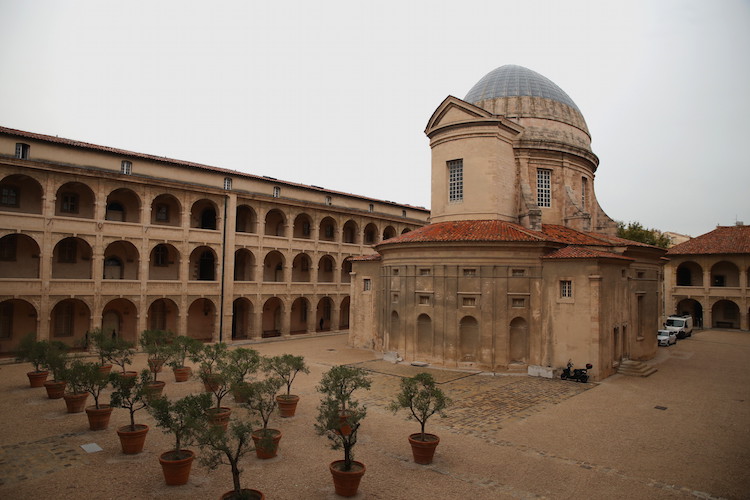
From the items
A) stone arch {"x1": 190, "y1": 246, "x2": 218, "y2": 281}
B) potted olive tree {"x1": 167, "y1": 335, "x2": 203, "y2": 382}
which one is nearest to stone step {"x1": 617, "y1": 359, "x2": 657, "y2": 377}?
potted olive tree {"x1": 167, "y1": 335, "x2": 203, "y2": 382}

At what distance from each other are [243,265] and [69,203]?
1397cm

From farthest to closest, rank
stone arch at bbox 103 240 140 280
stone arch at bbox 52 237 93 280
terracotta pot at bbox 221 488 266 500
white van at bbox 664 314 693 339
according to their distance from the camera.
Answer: white van at bbox 664 314 693 339 < stone arch at bbox 103 240 140 280 < stone arch at bbox 52 237 93 280 < terracotta pot at bbox 221 488 266 500

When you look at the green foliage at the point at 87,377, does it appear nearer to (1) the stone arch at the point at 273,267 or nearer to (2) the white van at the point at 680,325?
(1) the stone arch at the point at 273,267

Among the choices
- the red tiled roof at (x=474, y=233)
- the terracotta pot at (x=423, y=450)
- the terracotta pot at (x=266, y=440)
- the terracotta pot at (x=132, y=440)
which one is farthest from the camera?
the red tiled roof at (x=474, y=233)

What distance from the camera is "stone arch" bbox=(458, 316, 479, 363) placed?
2672 centimetres

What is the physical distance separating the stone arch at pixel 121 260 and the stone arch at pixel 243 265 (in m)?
8.20

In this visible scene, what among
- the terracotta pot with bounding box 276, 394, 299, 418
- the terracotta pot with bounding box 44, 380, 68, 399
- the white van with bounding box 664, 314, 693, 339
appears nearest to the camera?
the terracotta pot with bounding box 276, 394, 299, 418

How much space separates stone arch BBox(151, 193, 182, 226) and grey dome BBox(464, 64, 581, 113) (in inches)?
972

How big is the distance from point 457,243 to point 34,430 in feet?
67.8

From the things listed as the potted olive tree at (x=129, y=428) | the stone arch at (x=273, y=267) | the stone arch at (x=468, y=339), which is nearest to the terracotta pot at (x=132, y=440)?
the potted olive tree at (x=129, y=428)

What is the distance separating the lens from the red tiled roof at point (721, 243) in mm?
49906

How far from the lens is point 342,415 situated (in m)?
13.6

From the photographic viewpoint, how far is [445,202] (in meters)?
31.8

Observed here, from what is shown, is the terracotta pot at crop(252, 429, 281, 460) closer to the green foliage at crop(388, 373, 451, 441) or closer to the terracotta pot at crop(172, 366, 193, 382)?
the green foliage at crop(388, 373, 451, 441)
